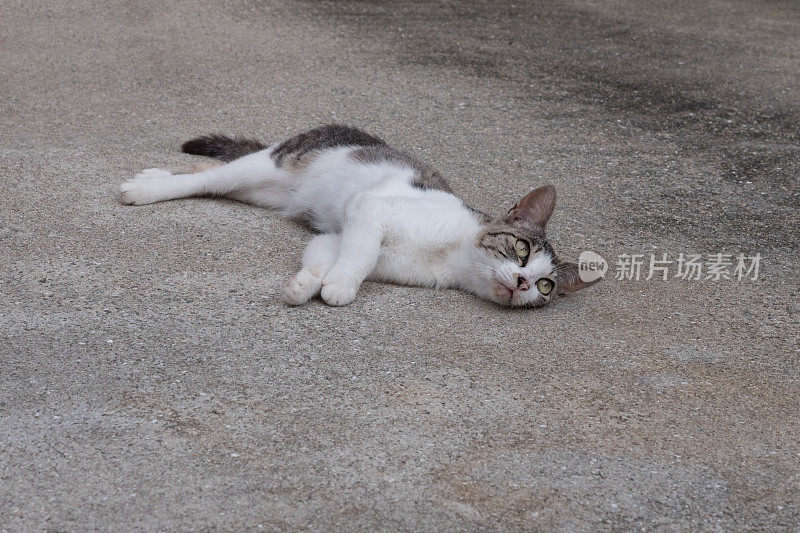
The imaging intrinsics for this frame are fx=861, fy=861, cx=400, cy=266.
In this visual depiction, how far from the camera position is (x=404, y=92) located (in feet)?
20.8

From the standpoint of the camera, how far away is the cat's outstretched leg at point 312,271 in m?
3.33

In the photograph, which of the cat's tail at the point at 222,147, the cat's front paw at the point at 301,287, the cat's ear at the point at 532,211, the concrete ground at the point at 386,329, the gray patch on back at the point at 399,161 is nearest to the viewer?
the concrete ground at the point at 386,329

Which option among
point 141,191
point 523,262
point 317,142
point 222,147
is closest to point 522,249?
point 523,262

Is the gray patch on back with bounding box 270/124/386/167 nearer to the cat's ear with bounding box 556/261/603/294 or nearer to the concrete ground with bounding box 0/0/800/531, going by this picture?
the concrete ground with bounding box 0/0/800/531

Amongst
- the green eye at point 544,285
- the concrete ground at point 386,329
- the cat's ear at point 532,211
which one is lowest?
the concrete ground at point 386,329

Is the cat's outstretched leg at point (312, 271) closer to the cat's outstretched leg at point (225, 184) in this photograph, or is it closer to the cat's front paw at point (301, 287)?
the cat's front paw at point (301, 287)

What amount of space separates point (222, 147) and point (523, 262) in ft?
6.82

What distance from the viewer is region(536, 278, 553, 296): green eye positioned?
11.9 feet

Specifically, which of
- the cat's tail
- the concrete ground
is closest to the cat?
the concrete ground

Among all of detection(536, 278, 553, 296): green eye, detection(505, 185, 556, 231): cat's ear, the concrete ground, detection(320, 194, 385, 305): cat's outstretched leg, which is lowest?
the concrete ground

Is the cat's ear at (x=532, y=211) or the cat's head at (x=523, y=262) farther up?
the cat's ear at (x=532, y=211)

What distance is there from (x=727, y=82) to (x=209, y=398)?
5602 mm

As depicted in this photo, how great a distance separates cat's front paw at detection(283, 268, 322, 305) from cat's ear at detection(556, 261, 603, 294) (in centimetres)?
105

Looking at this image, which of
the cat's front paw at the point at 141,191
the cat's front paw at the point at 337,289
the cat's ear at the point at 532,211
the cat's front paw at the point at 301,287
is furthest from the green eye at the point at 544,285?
the cat's front paw at the point at 141,191
